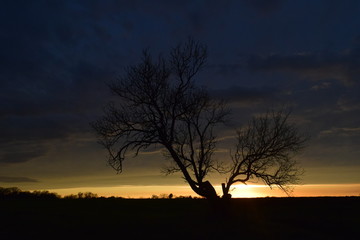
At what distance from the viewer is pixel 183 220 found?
92.7ft

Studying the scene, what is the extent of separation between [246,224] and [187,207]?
39.5 ft

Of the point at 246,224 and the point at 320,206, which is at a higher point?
the point at 320,206

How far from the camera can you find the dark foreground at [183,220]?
23250 mm

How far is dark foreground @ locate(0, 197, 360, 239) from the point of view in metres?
23.2

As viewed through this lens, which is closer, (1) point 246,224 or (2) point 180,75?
(1) point 246,224

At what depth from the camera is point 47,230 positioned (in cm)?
2470

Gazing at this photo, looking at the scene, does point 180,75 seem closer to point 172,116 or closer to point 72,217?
point 172,116

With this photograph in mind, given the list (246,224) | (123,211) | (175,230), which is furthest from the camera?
(123,211)

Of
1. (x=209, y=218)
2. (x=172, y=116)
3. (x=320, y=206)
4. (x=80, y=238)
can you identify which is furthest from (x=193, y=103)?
(x=320, y=206)

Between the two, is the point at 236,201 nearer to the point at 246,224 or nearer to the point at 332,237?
the point at 246,224

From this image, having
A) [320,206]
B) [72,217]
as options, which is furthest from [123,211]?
[320,206]

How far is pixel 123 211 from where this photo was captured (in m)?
34.8

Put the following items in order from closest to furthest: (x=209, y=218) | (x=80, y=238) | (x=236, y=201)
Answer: (x=80, y=238) → (x=209, y=218) → (x=236, y=201)

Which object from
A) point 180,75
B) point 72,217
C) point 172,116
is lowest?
point 72,217
